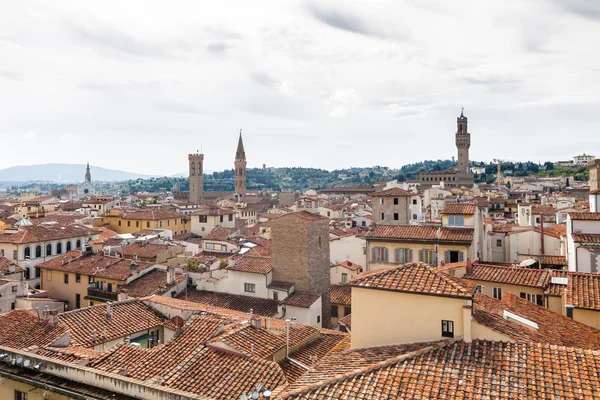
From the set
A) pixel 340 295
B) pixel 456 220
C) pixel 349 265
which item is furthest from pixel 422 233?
pixel 349 265

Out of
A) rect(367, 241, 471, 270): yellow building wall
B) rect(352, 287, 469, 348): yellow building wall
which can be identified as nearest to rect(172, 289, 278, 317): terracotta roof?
rect(367, 241, 471, 270): yellow building wall

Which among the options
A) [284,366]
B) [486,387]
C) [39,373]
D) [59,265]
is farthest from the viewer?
[59,265]

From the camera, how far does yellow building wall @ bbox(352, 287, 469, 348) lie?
442 inches

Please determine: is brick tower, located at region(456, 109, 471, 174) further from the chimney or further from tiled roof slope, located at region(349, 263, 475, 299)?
tiled roof slope, located at region(349, 263, 475, 299)

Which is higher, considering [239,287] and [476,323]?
[476,323]

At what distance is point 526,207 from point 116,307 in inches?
2021

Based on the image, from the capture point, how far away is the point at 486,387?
8688 millimetres

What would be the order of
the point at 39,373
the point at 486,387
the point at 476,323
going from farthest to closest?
the point at 39,373 → the point at 476,323 → the point at 486,387

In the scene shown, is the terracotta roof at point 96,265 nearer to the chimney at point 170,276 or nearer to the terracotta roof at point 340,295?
the chimney at point 170,276

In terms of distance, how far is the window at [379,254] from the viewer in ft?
104

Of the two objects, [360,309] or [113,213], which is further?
[113,213]

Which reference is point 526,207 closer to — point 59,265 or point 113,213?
point 59,265

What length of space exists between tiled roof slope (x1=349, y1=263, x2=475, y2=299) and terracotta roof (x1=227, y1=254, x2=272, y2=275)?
721 inches

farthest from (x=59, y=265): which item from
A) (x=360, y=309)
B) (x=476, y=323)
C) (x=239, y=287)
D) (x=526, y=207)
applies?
(x=526, y=207)
